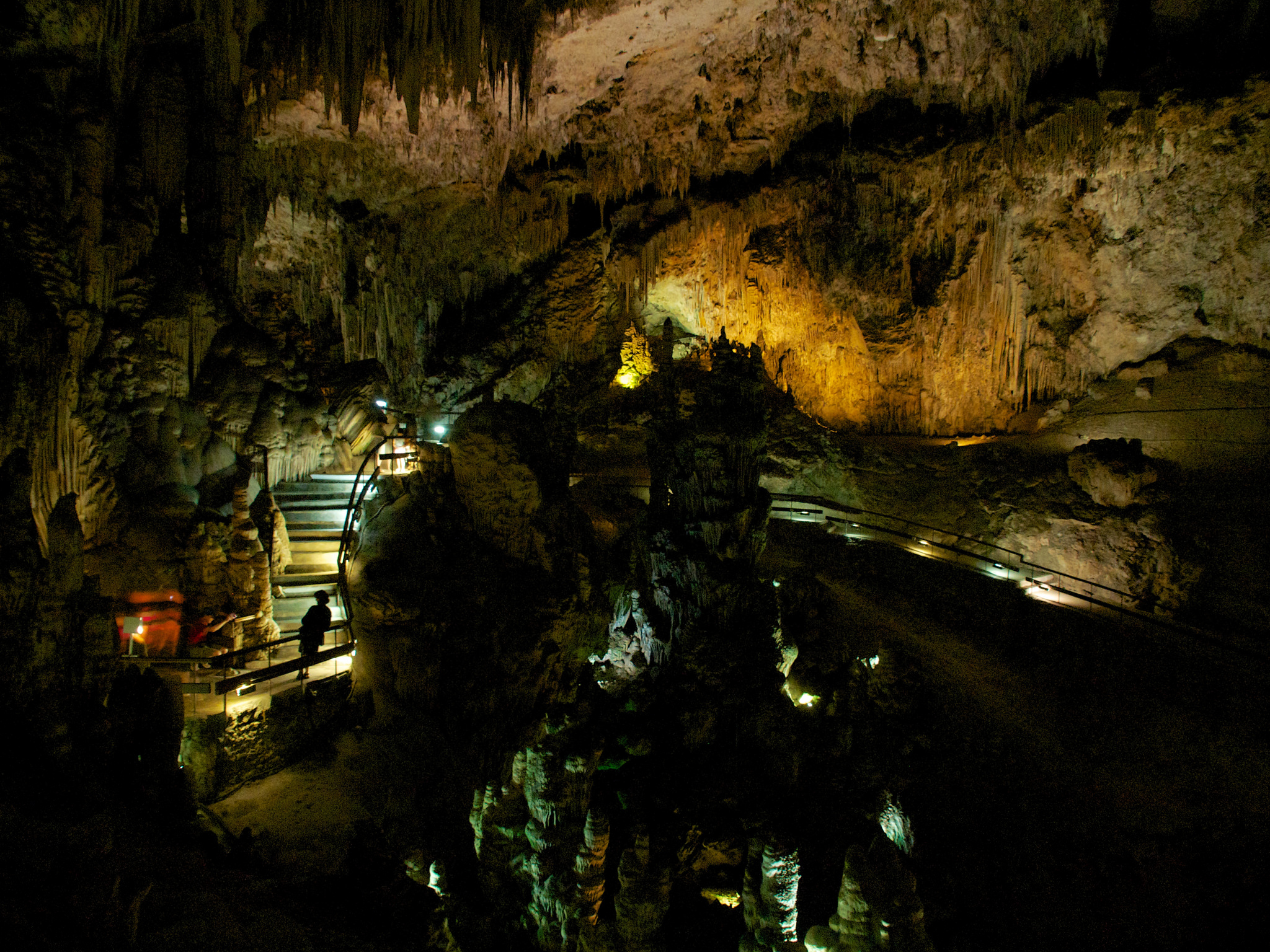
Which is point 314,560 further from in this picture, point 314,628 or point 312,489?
point 314,628

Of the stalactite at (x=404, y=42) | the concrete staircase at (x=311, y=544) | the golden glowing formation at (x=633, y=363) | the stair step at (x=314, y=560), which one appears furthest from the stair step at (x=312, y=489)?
the golden glowing formation at (x=633, y=363)

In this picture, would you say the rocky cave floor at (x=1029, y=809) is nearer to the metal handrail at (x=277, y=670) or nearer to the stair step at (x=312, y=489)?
the metal handrail at (x=277, y=670)

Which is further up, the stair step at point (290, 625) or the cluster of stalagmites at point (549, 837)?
the stair step at point (290, 625)

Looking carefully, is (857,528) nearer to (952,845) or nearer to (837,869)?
(952,845)

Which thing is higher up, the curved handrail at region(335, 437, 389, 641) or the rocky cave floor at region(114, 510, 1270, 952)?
the curved handrail at region(335, 437, 389, 641)

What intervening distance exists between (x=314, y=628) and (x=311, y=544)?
434cm

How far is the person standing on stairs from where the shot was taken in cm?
793

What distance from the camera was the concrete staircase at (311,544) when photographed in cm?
1041

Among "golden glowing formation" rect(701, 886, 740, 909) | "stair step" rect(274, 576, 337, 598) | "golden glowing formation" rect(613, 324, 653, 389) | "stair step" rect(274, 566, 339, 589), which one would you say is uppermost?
"golden glowing formation" rect(613, 324, 653, 389)

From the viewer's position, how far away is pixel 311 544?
1185 centimetres

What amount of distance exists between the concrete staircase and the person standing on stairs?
2.31ft

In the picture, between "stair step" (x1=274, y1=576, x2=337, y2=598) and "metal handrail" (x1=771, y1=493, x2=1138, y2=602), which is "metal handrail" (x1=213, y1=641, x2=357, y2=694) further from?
"metal handrail" (x1=771, y1=493, x2=1138, y2=602)

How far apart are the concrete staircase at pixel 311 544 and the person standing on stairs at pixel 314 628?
2.31ft

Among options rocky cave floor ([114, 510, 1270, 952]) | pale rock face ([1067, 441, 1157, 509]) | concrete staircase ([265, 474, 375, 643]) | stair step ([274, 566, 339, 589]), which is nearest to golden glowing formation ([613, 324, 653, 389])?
concrete staircase ([265, 474, 375, 643])
